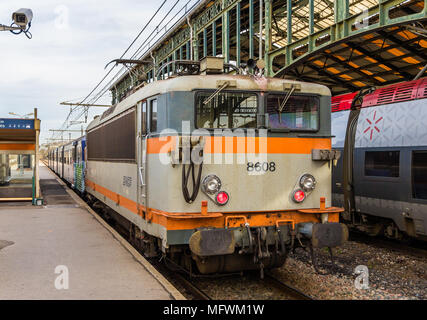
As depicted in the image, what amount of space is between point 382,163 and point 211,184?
525cm

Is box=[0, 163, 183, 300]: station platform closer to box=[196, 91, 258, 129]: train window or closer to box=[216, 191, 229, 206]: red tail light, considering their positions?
box=[216, 191, 229, 206]: red tail light

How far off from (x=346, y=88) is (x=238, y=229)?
15.5m

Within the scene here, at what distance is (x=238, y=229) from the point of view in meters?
6.56

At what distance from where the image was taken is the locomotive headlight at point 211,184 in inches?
258

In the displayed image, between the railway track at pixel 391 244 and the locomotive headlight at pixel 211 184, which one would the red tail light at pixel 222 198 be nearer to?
the locomotive headlight at pixel 211 184

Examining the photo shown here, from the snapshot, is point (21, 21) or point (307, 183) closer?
point (307, 183)

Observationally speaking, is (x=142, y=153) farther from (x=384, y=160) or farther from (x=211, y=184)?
(x=384, y=160)

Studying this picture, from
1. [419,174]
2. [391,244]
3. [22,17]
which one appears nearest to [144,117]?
[419,174]

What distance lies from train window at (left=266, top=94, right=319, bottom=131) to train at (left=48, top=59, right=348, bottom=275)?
0.6 inches

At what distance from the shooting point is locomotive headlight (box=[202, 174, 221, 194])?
21.5 feet

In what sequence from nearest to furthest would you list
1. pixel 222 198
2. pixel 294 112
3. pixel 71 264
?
pixel 222 198 → pixel 294 112 → pixel 71 264

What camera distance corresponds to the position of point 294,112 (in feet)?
23.5
